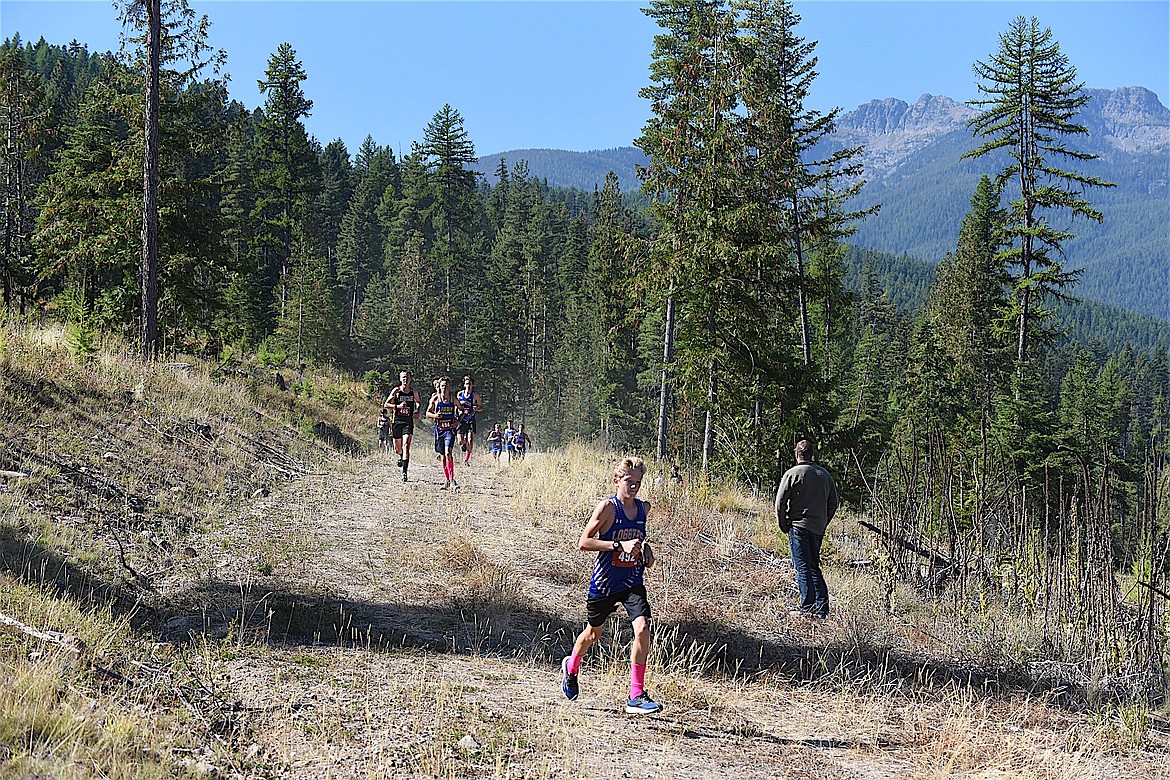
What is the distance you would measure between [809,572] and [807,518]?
1.88ft

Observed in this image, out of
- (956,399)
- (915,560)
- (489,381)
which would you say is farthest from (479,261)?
(915,560)

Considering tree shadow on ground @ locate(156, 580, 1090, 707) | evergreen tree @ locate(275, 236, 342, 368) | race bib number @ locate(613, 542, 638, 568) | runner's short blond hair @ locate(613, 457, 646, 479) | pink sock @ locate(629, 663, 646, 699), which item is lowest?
tree shadow on ground @ locate(156, 580, 1090, 707)

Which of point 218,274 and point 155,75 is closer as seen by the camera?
point 155,75

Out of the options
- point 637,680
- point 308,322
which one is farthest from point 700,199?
point 308,322

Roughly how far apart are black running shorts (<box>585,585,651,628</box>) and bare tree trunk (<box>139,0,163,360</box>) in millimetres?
13931

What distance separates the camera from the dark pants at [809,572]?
8.67 m

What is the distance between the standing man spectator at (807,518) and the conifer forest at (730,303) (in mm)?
795

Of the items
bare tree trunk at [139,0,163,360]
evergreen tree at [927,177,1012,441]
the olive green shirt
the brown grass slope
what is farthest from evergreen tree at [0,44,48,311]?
evergreen tree at [927,177,1012,441]

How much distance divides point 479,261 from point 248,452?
203 feet

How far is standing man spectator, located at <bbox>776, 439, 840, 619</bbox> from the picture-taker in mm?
8742

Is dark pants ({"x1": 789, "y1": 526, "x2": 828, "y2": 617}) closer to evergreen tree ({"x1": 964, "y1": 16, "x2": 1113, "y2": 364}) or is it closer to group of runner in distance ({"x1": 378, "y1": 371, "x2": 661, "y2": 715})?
group of runner in distance ({"x1": 378, "y1": 371, "x2": 661, "y2": 715})

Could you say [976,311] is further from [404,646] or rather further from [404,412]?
[404,646]

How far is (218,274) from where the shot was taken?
23.0m

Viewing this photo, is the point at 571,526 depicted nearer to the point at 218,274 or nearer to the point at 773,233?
the point at 773,233
